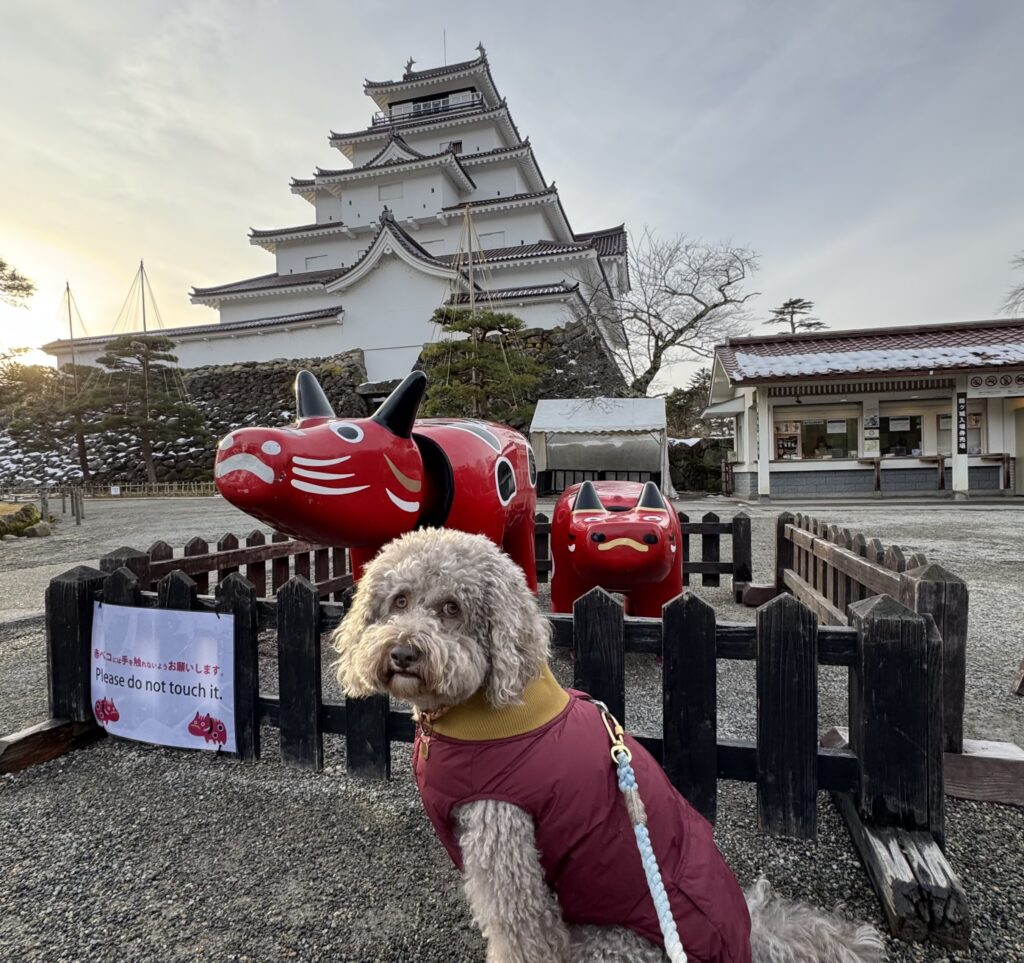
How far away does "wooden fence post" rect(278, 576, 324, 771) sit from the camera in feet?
7.92

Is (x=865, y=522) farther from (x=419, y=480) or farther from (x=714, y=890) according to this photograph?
(x=714, y=890)

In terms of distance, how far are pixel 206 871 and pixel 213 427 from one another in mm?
26833

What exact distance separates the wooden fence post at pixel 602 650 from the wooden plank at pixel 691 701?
159 mm

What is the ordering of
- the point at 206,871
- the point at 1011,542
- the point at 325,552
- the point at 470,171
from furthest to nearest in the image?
the point at 470,171 < the point at 1011,542 < the point at 325,552 < the point at 206,871

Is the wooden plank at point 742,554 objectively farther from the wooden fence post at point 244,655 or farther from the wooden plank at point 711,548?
the wooden fence post at point 244,655

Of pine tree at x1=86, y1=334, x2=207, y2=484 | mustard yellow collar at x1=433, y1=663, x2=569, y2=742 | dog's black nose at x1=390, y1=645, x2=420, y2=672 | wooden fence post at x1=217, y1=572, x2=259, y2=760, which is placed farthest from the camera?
pine tree at x1=86, y1=334, x2=207, y2=484

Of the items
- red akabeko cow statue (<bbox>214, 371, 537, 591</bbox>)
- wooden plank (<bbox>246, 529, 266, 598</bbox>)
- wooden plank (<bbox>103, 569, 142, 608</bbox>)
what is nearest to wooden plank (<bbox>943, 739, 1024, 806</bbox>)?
red akabeko cow statue (<bbox>214, 371, 537, 591</bbox>)

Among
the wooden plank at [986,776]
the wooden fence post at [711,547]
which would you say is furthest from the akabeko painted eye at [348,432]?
the wooden fence post at [711,547]

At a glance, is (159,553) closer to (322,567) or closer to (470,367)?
(322,567)

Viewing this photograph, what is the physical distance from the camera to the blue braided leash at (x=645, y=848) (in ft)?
3.80

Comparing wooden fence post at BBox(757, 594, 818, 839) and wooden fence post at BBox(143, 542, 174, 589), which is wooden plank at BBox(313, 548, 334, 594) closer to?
wooden fence post at BBox(143, 542, 174, 589)

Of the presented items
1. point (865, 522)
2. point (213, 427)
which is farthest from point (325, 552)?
point (213, 427)

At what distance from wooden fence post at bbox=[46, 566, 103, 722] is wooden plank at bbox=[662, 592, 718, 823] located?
8.58ft

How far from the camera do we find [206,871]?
1947 mm
